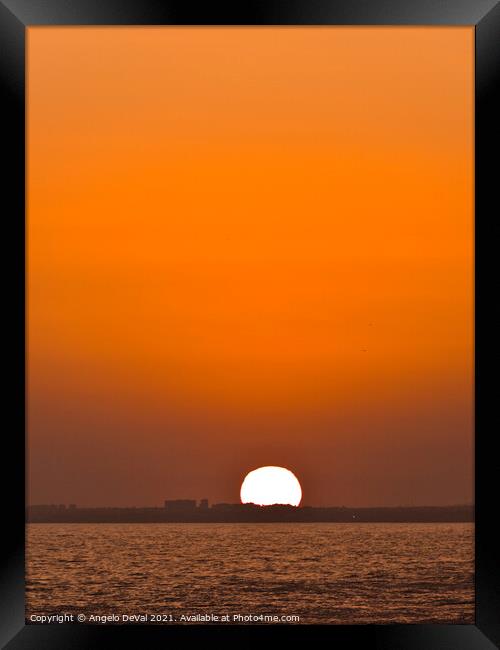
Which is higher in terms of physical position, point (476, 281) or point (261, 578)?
point (476, 281)

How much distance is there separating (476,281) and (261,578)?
45.2 meters

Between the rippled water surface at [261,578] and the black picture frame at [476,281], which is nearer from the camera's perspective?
the black picture frame at [476,281]

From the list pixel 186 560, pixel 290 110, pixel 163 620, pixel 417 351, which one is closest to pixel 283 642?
pixel 163 620

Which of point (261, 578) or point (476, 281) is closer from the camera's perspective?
point (476, 281)

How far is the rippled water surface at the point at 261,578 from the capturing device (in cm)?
3538

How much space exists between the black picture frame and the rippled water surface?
683 inches

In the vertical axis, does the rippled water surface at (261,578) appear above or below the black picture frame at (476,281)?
below

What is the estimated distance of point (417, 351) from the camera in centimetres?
3356

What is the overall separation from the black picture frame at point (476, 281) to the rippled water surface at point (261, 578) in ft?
56.9

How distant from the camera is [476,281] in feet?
11.8

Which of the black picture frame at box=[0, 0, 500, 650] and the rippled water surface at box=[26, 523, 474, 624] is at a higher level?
the black picture frame at box=[0, 0, 500, 650]

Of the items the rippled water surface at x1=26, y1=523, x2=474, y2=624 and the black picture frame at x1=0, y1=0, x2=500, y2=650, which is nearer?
the black picture frame at x1=0, y1=0, x2=500, y2=650

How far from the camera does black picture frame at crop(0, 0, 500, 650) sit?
138 inches

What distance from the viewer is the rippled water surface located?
3538 cm
